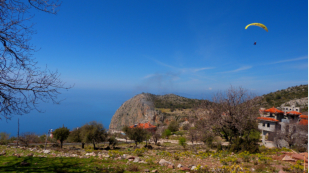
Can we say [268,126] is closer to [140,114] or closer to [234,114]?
[234,114]

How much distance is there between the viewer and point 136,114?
78125 mm

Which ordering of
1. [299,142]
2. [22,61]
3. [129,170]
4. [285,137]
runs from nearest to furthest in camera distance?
[22,61]
[129,170]
[299,142]
[285,137]

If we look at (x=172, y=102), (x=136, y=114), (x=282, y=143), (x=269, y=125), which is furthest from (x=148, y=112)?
(x=282, y=143)

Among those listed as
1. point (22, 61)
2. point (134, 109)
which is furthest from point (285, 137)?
point (134, 109)

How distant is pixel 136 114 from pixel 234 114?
64.3 meters

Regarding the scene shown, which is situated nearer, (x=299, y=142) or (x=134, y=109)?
(x=299, y=142)

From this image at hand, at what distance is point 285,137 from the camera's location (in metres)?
24.1

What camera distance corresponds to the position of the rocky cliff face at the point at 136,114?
74562mm

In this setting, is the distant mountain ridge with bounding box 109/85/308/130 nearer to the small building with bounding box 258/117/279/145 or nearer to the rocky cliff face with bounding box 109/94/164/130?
the rocky cliff face with bounding box 109/94/164/130

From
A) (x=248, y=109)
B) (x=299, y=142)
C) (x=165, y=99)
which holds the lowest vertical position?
(x=299, y=142)

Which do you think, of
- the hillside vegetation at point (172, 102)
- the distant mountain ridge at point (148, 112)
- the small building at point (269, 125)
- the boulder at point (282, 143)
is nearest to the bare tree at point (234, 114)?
the boulder at point (282, 143)

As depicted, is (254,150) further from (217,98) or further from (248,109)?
(217,98)

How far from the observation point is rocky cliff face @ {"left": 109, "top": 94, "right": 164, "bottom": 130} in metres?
74.6

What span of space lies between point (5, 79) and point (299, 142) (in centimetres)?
2875
